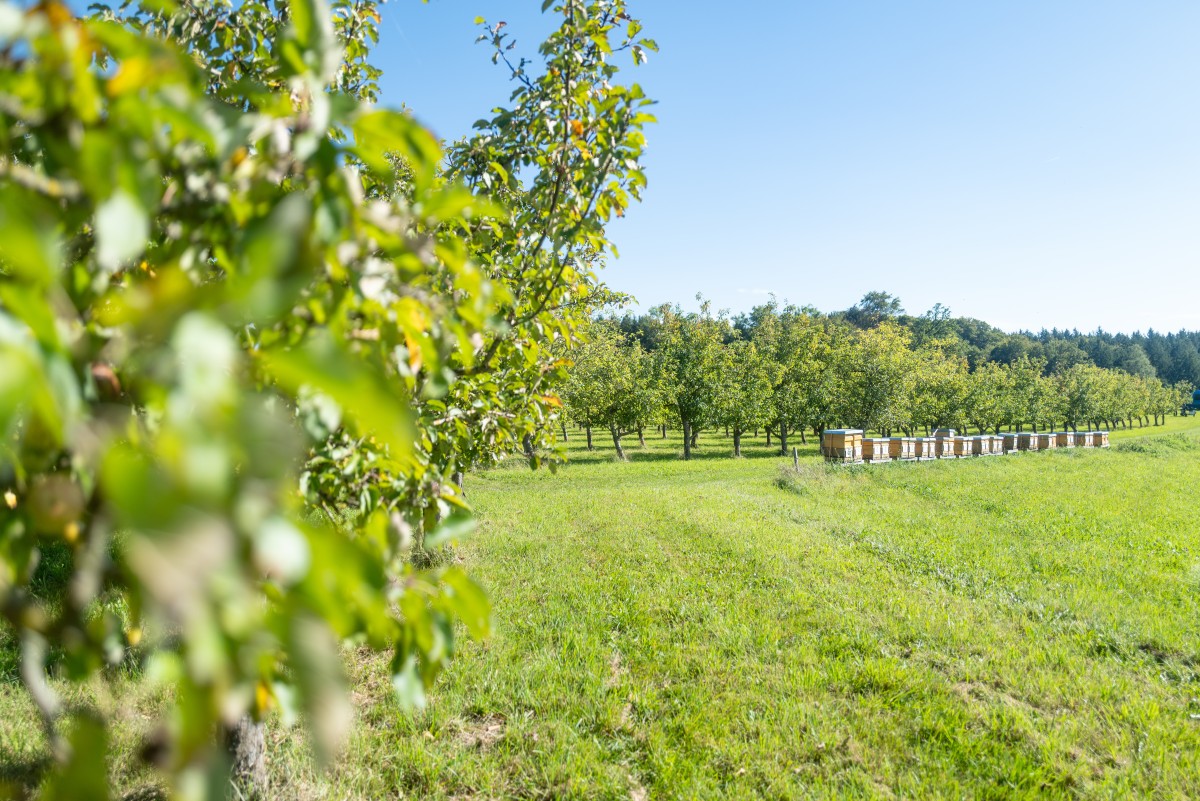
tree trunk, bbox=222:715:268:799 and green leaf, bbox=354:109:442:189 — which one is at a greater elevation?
green leaf, bbox=354:109:442:189

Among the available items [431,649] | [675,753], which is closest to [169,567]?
[431,649]

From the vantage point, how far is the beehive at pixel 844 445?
86.5ft

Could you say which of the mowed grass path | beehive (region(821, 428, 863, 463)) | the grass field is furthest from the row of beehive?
the grass field

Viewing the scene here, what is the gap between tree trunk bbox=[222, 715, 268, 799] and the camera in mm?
3652

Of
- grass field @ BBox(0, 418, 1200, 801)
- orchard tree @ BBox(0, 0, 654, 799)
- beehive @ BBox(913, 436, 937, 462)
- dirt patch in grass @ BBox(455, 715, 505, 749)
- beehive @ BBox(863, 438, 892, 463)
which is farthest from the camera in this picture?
beehive @ BBox(913, 436, 937, 462)

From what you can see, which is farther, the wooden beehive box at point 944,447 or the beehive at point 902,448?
the wooden beehive box at point 944,447

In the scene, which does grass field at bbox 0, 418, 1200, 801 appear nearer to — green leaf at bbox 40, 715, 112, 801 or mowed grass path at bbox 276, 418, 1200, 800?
mowed grass path at bbox 276, 418, 1200, 800

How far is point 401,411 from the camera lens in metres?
0.59

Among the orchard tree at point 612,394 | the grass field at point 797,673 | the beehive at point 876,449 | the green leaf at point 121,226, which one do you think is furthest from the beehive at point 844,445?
the green leaf at point 121,226

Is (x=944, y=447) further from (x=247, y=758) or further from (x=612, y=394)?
(x=247, y=758)

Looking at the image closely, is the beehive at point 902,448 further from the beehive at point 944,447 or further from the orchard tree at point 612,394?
the orchard tree at point 612,394

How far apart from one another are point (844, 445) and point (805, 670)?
22.2 meters

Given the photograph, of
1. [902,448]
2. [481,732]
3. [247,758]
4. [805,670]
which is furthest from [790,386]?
[247,758]

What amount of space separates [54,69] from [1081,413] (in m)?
72.3
